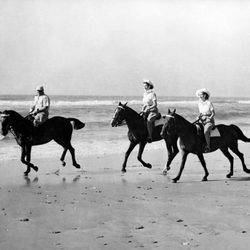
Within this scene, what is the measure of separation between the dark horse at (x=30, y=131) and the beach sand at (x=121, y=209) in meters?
0.63

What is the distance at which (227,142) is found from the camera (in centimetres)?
1185

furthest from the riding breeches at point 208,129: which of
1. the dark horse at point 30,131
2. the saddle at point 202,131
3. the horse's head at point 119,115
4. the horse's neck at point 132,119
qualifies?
the dark horse at point 30,131

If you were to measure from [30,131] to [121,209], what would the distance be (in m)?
5.20

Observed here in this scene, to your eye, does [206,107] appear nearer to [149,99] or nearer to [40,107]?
[149,99]

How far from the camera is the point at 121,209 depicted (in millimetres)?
8094

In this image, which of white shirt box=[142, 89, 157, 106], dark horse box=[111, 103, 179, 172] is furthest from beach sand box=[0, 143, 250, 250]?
white shirt box=[142, 89, 157, 106]

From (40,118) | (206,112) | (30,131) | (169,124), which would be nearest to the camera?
(169,124)

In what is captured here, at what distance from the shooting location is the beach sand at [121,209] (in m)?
6.25

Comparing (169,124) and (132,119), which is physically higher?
(169,124)

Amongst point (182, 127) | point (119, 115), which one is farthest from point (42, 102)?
point (182, 127)

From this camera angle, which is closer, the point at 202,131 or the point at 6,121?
the point at 202,131

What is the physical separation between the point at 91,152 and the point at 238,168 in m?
5.79

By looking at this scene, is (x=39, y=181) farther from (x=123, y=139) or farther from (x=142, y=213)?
(x=123, y=139)

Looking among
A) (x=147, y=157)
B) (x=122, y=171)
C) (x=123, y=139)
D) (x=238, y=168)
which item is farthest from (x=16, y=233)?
(x=123, y=139)
